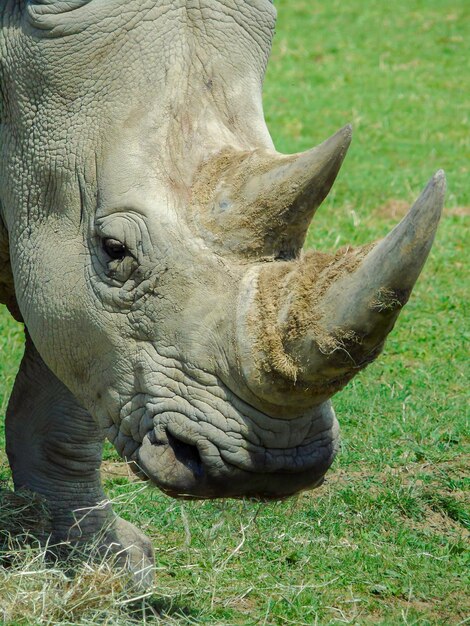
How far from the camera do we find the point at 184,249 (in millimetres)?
4305

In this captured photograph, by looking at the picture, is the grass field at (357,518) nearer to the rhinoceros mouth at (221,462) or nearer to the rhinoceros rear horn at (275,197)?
the rhinoceros mouth at (221,462)

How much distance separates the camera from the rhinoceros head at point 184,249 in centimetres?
399

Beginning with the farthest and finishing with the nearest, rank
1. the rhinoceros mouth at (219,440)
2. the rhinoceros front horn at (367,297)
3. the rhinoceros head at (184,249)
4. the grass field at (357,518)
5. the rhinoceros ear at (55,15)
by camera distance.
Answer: the grass field at (357,518) → the rhinoceros ear at (55,15) → the rhinoceros mouth at (219,440) → the rhinoceros head at (184,249) → the rhinoceros front horn at (367,297)

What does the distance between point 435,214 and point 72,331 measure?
150 cm

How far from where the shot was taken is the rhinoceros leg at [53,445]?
19.2 feet

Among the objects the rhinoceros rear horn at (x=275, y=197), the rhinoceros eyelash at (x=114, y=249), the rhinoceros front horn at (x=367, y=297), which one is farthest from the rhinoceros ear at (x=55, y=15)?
the rhinoceros front horn at (x=367, y=297)

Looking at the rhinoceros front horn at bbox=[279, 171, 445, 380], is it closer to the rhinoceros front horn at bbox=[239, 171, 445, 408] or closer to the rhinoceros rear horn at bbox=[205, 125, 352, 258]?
the rhinoceros front horn at bbox=[239, 171, 445, 408]

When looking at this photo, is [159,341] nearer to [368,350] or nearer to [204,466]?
[204,466]

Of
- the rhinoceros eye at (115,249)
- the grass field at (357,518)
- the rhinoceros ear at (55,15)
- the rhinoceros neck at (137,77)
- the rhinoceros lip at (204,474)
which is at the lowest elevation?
the grass field at (357,518)

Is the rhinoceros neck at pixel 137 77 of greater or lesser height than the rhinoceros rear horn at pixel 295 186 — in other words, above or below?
above

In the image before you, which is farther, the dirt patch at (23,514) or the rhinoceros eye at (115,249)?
the dirt patch at (23,514)

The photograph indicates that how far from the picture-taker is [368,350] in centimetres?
391

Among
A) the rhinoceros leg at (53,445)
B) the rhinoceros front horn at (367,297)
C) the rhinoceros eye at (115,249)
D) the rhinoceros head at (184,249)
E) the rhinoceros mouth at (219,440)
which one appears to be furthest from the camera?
the rhinoceros leg at (53,445)

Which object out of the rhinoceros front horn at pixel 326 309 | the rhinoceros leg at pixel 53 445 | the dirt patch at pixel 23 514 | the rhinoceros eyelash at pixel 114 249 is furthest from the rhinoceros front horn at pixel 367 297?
the rhinoceros leg at pixel 53 445
